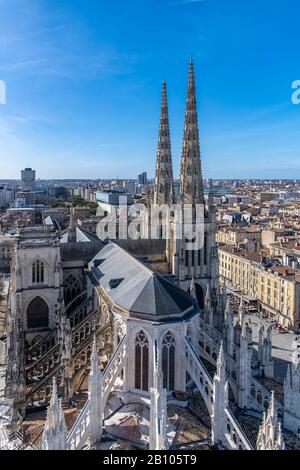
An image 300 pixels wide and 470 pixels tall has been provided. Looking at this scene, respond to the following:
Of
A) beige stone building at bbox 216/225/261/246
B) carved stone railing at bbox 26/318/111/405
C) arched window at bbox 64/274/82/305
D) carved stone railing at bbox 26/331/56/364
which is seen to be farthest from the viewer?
beige stone building at bbox 216/225/261/246

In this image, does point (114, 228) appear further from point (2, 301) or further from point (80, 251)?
point (80, 251)

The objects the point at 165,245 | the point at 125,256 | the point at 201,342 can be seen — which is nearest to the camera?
the point at 201,342

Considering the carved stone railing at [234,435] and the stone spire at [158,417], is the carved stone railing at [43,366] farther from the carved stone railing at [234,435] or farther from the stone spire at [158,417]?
the carved stone railing at [234,435]

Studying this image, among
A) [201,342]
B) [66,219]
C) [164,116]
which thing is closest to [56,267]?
[201,342]

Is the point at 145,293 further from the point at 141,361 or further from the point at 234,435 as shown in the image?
the point at 234,435

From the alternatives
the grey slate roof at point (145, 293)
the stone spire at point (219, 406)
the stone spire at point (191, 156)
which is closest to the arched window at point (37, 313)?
the grey slate roof at point (145, 293)

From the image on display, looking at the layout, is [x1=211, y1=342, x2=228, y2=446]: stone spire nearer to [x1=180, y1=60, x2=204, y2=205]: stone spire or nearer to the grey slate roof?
the grey slate roof

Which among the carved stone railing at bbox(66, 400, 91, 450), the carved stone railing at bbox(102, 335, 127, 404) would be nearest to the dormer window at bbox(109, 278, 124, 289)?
the carved stone railing at bbox(102, 335, 127, 404)
